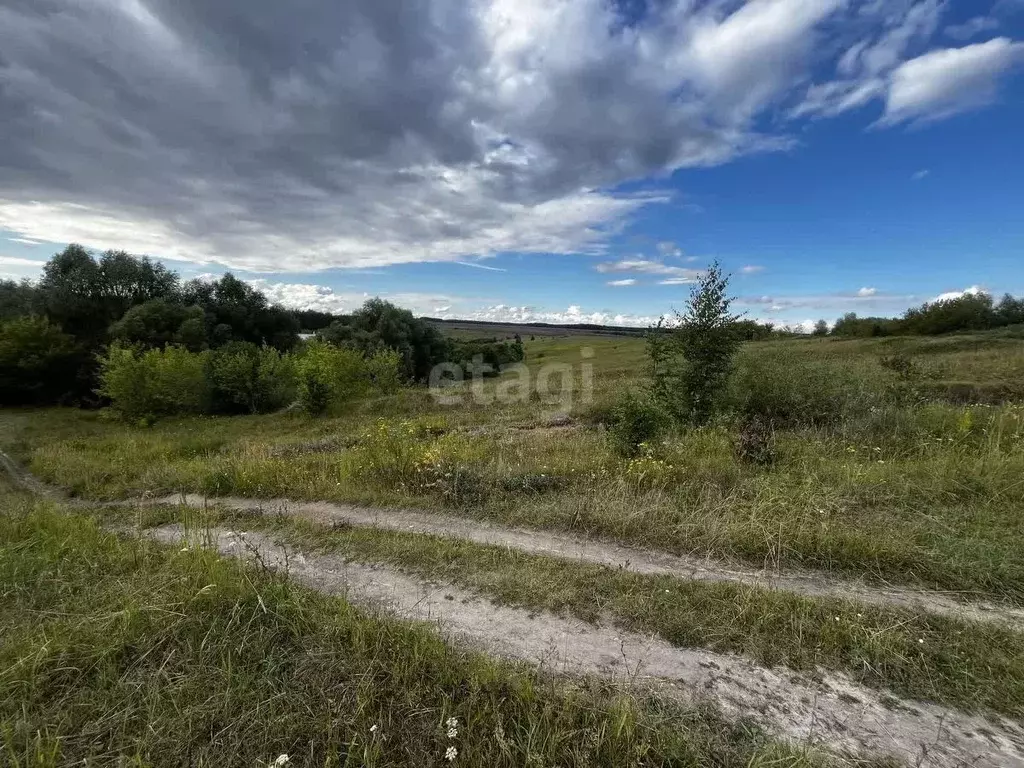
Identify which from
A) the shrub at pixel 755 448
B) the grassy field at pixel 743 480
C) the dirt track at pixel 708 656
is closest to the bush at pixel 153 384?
the grassy field at pixel 743 480

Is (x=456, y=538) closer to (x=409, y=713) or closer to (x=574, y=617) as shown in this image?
(x=574, y=617)

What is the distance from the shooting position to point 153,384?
25453 mm

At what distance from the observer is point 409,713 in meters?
2.62

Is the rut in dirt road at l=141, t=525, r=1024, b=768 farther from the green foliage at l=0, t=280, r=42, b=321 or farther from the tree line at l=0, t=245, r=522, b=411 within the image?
the green foliage at l=0, t=280, r=42, b=321

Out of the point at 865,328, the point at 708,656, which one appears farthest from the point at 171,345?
the point at 865,328

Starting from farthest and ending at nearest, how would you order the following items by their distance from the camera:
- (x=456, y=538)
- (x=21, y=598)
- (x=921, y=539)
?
(x=456, y=538)
(x=921, y=539)
(x=21, y=598)

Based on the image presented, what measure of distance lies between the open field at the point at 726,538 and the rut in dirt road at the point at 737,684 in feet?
0.06

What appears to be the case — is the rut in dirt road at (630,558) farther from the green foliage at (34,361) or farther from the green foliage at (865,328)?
the green foliage at (865,328)

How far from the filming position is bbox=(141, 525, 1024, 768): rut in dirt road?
2.56 m

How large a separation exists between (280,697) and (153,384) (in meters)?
30.2

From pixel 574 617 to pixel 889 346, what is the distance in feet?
125

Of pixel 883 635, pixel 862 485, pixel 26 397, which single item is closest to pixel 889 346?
pixel 862 485

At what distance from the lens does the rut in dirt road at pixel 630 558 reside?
3.88 metres

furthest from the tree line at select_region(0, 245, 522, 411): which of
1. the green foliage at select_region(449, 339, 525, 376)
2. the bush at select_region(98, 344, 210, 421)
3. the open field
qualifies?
the open field
